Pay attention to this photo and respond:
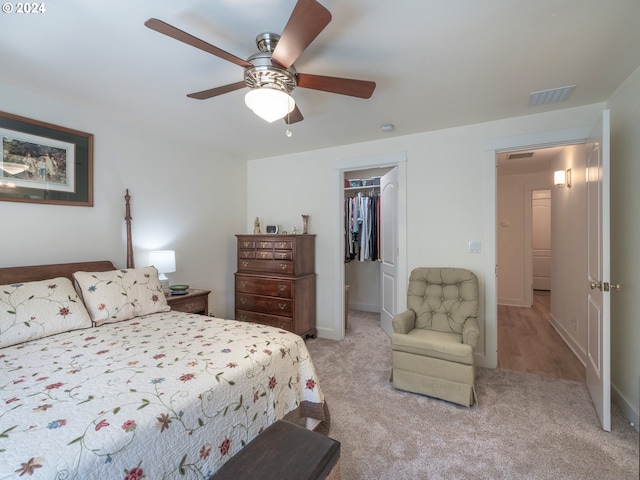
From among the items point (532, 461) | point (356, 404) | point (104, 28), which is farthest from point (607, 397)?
point (104, 28)

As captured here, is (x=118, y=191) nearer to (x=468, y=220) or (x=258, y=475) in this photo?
(x=258, y=475)

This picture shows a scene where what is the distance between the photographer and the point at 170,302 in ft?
8.79

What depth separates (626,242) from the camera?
7.01 feet

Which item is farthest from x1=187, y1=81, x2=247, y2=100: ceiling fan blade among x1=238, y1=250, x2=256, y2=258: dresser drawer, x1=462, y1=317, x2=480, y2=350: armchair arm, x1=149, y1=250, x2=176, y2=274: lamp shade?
x1=462, y1=317, x2=480, y2=350: armchair arm

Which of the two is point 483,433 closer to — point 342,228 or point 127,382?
point 127,382

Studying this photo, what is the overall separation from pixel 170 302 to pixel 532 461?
9.11 feet

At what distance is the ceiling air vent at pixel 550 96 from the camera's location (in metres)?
2.23

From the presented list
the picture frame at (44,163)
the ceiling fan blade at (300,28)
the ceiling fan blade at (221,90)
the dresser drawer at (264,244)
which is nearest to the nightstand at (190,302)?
the dresser drawer at (264,244)

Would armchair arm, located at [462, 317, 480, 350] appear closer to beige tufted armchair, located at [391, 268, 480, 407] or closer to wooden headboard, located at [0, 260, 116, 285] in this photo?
beige tufted armchair, located at [391, 268, 480, 407]

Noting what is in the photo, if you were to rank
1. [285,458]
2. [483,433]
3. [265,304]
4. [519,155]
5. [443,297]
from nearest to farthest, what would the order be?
[285,458], [483,433], [443,297], [265,304], [519,155]

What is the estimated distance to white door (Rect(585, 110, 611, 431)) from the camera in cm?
190

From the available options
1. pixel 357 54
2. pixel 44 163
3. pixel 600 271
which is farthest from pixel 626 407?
pixel 44 163

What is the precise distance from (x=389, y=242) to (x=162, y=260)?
99.8 inches

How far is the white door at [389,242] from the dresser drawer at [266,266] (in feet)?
4.02
